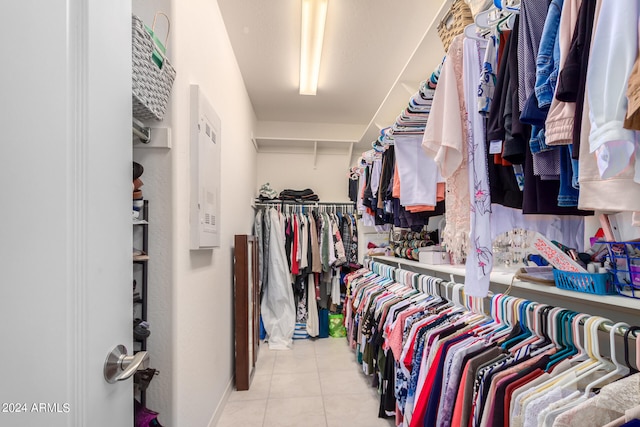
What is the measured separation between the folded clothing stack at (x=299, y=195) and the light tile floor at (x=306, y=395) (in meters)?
1.75

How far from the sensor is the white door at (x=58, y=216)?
43cm

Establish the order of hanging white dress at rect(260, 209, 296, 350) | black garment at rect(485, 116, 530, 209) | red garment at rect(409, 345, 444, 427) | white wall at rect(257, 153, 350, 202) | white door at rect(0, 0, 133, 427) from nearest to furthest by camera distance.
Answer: white door at rect(0, 0, 133, 427), black garment at rect(485, 116, 530, 209), red garment at rect(409, 345, 444, 427), hanging white dress at rect(260, 209, 296, 350), white wall at rect(257, 153, 350, 202)

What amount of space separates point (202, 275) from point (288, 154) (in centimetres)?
274

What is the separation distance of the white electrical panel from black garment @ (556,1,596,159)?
4.57 feet

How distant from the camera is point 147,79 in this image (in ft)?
3.64

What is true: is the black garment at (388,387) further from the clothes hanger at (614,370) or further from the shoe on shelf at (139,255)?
the shoe on shelf at (139,255)

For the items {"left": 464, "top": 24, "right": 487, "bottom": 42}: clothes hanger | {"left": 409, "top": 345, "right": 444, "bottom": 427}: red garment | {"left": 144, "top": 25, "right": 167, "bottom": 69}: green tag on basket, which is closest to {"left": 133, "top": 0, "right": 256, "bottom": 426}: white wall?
{"left": 144, "top": 25, "right": 167, "bottom": 69}: green tag on basket

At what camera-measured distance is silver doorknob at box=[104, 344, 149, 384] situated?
571 millimetres

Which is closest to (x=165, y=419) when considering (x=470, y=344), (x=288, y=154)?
(x=470, y=344)

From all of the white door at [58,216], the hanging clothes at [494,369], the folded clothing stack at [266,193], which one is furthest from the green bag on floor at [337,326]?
the white door at [58,216]

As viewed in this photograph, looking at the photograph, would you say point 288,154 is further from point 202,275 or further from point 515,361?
point 515,361

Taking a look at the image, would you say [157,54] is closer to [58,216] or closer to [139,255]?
[139,255]

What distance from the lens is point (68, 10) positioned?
0.51 m

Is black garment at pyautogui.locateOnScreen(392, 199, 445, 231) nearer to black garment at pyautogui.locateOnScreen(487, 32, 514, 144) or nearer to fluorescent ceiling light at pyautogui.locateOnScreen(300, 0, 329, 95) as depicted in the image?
black garment at pyautogui.locateOnScreen(487, 32, 514, 144)
